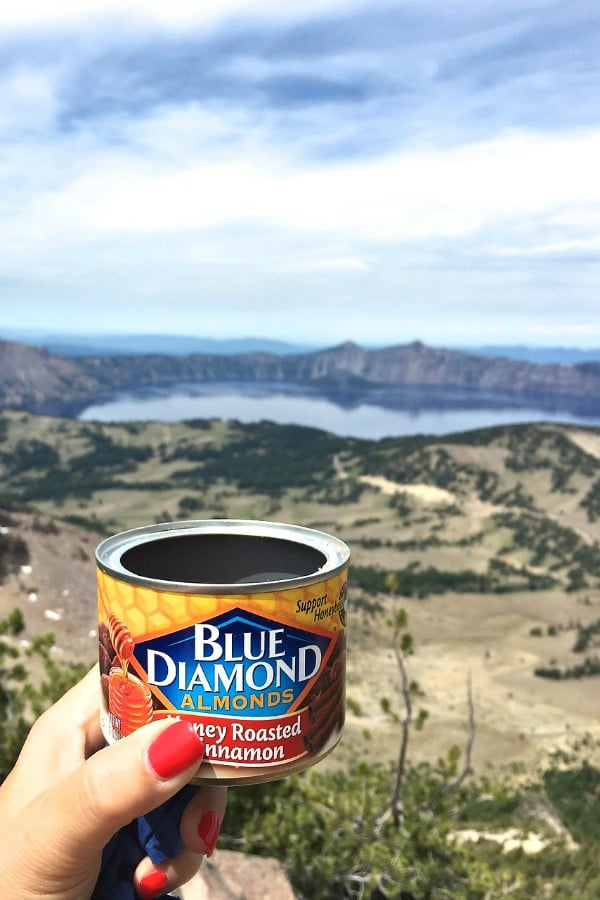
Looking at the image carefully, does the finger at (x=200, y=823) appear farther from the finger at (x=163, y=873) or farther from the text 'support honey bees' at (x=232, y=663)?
the text 'support honey bees' at (x=232, y=663)

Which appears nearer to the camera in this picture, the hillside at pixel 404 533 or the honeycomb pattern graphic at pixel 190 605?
the honeycomb pattern graphic at pixel 190 605

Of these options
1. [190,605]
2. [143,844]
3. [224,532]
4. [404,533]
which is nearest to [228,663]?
[190,605]

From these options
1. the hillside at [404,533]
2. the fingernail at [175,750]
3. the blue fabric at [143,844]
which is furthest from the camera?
the hillside at [404,533]

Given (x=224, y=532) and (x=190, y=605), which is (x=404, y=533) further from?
(x=190, y=605)

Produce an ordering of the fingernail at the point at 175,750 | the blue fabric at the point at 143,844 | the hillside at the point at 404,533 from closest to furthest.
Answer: the fingernail at the point at 175,750, the blue fabric at the point at 143,844, the hillside at the point at 404,533

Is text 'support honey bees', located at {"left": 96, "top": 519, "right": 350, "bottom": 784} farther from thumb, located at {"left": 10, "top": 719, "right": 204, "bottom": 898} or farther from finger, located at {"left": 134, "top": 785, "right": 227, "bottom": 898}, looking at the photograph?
finger, located at {"left": 134, "top": 785, "right": 227, "bottom": 898}

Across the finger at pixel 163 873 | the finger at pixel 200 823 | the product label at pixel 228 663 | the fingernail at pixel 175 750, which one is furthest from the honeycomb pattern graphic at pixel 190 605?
the finger at pixel 163 873

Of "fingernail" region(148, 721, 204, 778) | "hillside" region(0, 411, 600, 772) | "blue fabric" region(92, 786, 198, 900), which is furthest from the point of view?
"hillside" region(0, 411, 600, 772)

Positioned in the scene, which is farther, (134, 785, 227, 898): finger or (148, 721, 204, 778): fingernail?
(134, 785, 227, 898): finger

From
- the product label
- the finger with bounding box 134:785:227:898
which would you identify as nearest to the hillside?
the finger with bounding box 134:785:227:898
